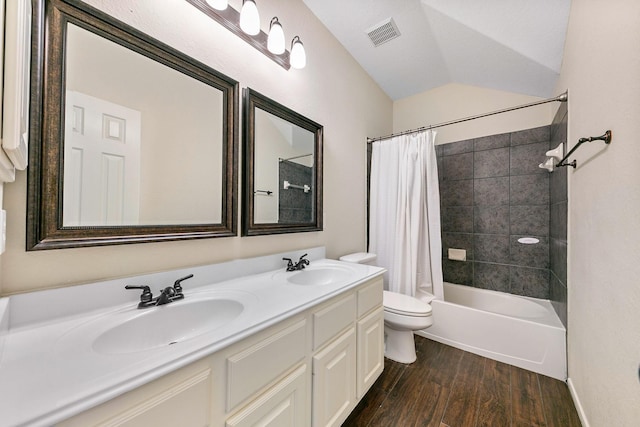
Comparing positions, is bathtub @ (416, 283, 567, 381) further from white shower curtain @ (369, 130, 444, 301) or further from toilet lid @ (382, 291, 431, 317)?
toilet lid @ (382, 291, 431, 317)

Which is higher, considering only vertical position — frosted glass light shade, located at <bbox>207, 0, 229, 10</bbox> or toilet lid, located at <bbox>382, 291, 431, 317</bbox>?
frosted glass light shade, located at <bbox>207, 0, 229, 10</bbox>

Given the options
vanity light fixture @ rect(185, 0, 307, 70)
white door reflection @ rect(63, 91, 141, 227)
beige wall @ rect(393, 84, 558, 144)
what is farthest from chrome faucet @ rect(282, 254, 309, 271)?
beige wall @ rect(393, 84, 558, 144)

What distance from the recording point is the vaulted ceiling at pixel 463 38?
1515 mm

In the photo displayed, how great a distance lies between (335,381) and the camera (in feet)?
3.60

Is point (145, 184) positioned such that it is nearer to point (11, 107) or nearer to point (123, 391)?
point (11, 107)

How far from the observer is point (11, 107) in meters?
0.52

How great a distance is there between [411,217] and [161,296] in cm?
201

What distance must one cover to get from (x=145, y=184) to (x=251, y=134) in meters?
0.60

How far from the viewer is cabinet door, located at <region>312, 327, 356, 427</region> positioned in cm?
99

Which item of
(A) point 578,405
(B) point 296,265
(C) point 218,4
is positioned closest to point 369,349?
(B) point 296,265

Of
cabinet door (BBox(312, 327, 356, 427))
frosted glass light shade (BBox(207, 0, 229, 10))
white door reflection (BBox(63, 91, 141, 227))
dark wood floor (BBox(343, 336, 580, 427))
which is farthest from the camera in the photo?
dark wood floor (BBox(343, 336, 580, 427))

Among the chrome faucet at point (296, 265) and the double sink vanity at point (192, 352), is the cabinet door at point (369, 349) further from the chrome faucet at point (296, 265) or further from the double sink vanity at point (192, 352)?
the chrome faucet at point (296, 265)

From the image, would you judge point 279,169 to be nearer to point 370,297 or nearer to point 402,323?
point 370,297

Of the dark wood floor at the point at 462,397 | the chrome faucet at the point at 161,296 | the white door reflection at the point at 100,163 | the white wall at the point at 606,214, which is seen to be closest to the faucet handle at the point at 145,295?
the chrome faucet at the point at 161,296
